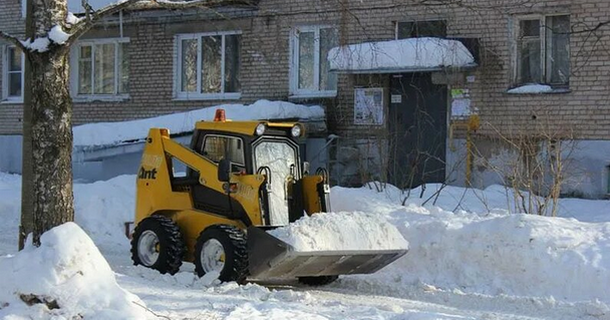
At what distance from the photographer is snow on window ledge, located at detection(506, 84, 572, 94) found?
1570 centimetres

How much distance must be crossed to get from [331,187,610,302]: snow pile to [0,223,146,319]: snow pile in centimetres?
400

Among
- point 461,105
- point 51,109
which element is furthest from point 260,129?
point 461,105

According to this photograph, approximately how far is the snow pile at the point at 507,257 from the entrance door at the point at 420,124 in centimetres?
552

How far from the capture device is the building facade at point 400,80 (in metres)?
15.4

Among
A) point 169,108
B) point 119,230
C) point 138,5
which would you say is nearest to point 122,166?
point 169,108

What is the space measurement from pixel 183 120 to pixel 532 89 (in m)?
6.69

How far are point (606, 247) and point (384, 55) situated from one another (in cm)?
762

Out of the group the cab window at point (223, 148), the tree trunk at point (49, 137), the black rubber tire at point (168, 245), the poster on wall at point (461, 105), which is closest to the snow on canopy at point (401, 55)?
the poster on wall at point (461, 105)

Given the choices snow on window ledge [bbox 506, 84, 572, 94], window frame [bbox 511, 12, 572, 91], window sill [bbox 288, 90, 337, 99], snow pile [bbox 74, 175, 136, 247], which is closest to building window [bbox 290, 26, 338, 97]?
window sill [bbox 288, 90, 337, 99]

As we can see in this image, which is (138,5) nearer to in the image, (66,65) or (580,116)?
(66,65)

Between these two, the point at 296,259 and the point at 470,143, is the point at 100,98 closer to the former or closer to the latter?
the point at 470,143

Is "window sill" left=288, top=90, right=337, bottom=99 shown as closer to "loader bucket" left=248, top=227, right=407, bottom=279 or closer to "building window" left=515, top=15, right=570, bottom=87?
"building window" left=515, top=15, right=570, bottom=87

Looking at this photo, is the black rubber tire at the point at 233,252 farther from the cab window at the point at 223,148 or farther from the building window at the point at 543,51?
the building window at the point at 543,51

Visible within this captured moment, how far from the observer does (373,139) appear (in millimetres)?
16938
